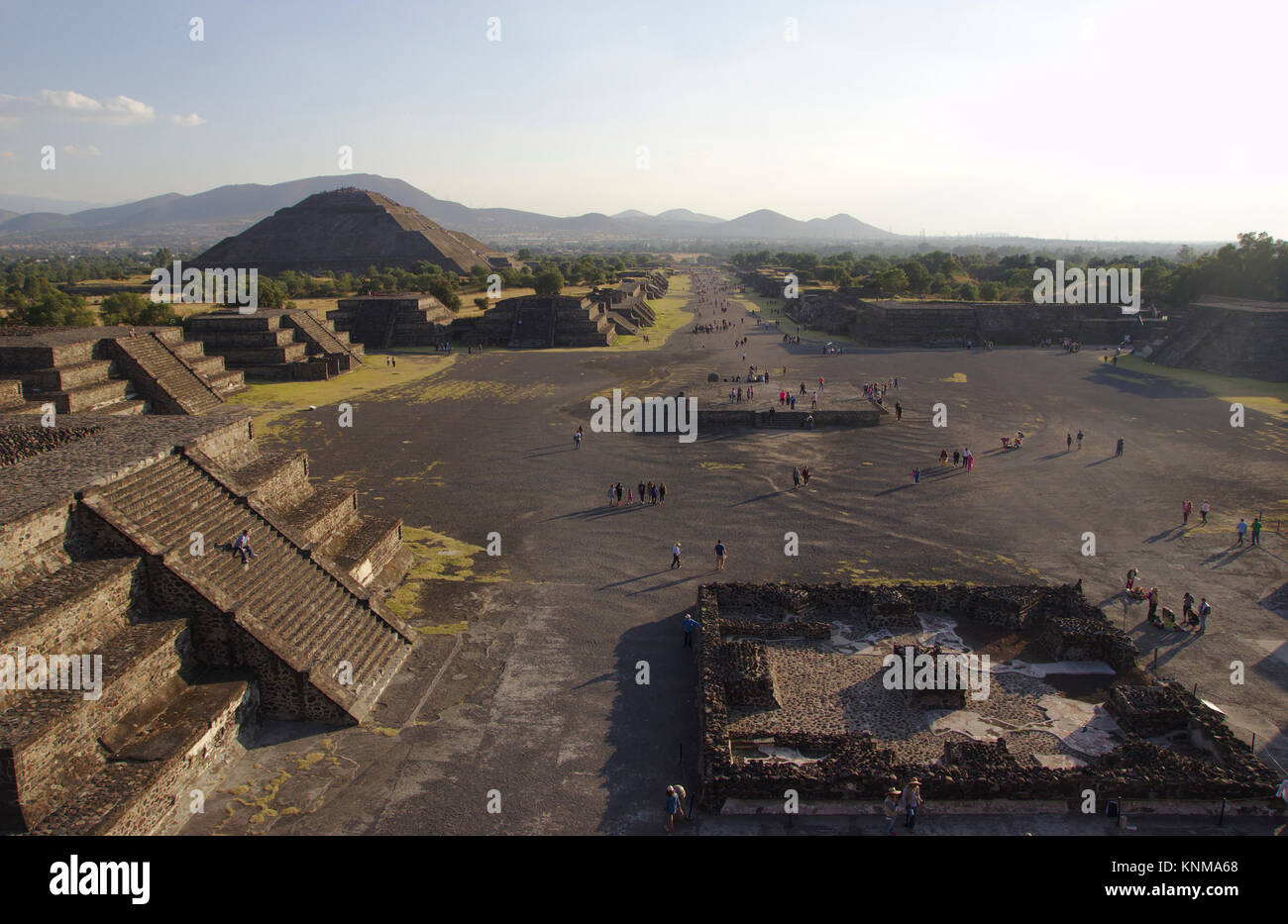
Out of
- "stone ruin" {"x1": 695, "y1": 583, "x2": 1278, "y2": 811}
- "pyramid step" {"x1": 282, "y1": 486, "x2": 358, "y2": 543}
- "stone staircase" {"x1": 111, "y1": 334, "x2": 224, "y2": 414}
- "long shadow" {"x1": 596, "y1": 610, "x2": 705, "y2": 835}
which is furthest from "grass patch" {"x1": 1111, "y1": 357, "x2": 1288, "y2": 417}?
"stone staircase" {"x1": 111, "y1": 334, "x2": 224, "y2": 414}

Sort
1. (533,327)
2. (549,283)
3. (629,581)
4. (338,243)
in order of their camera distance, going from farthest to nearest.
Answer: (338,243)
(549,283)
(533,327)
(629,581)

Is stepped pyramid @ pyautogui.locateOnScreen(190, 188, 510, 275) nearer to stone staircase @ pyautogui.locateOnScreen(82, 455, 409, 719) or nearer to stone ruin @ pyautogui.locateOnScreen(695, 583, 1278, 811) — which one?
stone staircase @ pyautogui.locateOnScreen(82, 455, 409, 719)

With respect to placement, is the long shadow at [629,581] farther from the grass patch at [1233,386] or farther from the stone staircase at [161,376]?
the grass patch at [1233,386]

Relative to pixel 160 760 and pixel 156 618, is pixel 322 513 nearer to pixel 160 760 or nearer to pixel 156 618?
pixel 156 618

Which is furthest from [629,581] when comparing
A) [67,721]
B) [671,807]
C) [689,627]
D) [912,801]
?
[67,721]

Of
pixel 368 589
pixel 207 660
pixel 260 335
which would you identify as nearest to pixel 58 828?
pixel 207 660

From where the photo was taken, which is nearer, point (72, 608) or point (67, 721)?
point (67, 721)

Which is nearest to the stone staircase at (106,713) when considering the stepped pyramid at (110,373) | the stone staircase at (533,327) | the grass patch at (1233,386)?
the stepped pyramid at (110,373)
